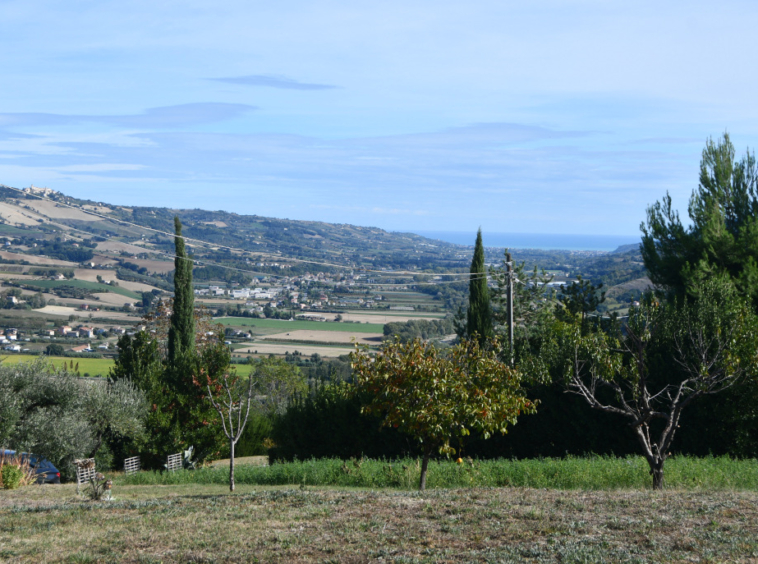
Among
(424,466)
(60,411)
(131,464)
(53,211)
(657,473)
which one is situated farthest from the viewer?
(53,211)

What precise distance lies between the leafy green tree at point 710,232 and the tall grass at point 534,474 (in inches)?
451

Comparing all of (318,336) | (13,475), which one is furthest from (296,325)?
(13,475)

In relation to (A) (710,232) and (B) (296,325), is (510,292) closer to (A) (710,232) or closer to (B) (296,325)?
(A) (710,232)

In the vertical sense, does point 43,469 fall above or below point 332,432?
below

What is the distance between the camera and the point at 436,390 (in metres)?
10.7

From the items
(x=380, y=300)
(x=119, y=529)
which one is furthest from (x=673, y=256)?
(x=380, y=300)

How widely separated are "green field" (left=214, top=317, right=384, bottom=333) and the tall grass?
161ft

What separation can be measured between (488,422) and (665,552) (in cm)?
450

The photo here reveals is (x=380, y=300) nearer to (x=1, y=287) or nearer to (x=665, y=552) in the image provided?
(x=1, y=287)

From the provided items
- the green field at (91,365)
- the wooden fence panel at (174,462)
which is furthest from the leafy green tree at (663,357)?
the green field at (91,365)

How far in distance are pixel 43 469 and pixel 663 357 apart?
1771 cm

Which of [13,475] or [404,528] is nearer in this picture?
[404,528]

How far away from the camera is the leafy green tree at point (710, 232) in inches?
885

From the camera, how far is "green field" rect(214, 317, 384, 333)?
214ft
